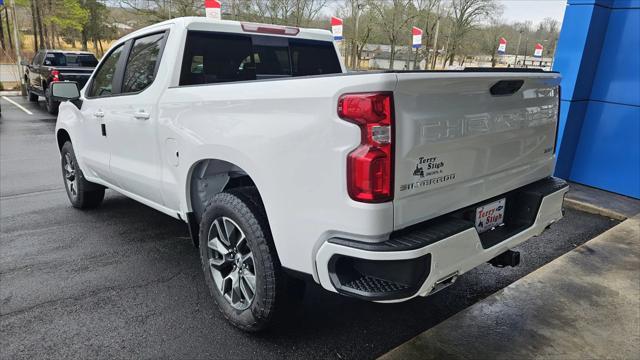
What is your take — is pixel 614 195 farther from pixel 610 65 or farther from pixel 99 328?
pixel 99 328

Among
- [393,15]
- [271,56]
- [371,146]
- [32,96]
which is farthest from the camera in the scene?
[393,15]

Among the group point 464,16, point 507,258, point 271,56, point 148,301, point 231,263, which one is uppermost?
point 464,16

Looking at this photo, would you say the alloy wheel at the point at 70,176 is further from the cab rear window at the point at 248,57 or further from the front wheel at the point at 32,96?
the front wheel at the point at 32,96

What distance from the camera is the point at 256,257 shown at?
2412 millimetres

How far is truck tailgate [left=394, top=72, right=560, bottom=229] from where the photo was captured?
1.93 meters

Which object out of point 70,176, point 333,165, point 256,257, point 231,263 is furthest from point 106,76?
point 333,165

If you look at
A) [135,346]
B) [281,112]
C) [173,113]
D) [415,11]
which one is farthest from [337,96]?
[415,11]

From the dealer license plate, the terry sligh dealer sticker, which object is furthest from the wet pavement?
the terry sligh dealer sticker

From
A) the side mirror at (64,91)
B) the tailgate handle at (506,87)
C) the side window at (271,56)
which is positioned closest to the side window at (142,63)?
the side window at (271,56)

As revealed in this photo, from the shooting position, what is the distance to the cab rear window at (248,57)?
332cm

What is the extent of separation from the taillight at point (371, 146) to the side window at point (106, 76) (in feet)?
9.98

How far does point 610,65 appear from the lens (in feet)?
19.3

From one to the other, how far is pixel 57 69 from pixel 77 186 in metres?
9.59

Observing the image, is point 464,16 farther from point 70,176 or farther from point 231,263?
point 231,263
